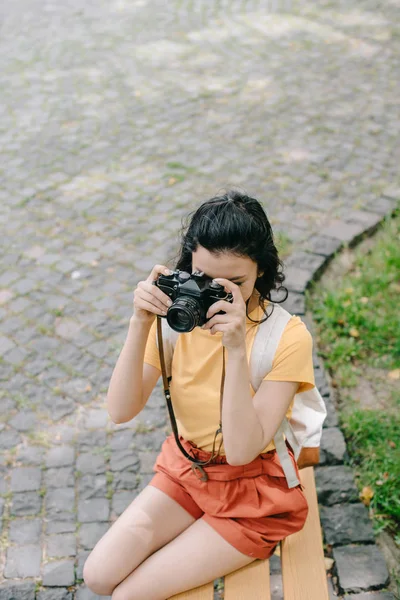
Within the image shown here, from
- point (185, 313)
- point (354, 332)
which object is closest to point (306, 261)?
point (354, 332)

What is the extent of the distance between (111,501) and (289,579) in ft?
3.68

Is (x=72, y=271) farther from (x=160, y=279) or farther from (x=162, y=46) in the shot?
(x=162, y=46)

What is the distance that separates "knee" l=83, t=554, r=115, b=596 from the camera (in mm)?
2312

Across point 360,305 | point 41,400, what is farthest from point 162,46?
point 41,400

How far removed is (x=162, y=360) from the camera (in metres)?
2.39

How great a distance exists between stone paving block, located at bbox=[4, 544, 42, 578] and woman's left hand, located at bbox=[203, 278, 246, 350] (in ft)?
5.08

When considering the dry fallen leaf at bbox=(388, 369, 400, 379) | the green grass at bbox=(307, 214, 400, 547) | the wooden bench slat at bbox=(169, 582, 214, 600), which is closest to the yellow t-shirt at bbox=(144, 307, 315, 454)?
the wooden bench slat at bbox=(169, 582, 214, 600)

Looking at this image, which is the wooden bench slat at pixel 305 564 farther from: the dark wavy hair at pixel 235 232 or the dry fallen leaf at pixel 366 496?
the dark wavy hair at pixel 235 232

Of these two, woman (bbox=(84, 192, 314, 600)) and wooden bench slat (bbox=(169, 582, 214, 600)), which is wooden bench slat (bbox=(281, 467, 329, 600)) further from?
wooden bench slat (bbox=(169, 582, 214, 600))

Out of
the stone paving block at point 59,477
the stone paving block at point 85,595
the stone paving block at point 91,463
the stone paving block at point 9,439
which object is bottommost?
the stone paving block at point 9,439

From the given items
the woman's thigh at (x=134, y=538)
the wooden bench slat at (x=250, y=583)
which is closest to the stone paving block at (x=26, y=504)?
the woman's thigh at (x=134, y=538)

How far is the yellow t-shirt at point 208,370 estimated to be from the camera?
226cm

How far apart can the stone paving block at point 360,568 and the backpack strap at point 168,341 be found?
121 cm

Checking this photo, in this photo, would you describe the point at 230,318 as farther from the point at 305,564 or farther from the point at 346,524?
the point at 346,524
